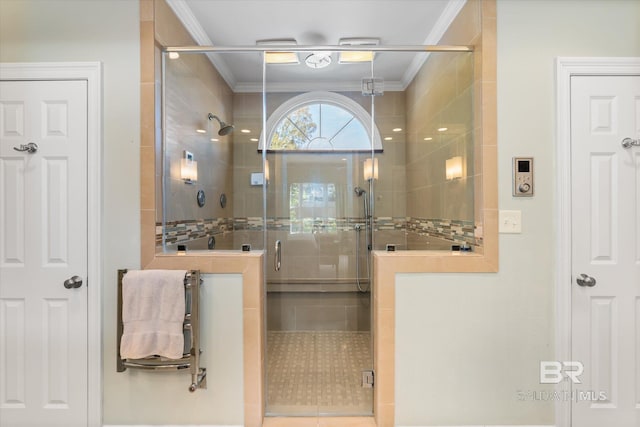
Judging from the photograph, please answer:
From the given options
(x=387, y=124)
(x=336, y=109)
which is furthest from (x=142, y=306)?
(x=387, y=124)

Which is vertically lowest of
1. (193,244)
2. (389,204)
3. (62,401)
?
(62,401)

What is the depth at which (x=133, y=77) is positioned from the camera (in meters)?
1.77

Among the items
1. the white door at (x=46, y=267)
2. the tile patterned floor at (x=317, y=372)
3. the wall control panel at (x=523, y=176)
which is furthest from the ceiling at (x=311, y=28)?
the tile patterned floor at (x=317, y=372)

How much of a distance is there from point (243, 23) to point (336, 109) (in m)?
1.05

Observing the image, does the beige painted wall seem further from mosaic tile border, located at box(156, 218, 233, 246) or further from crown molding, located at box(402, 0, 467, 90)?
mosaic tile border, located at box(156, 218, 233, 246)

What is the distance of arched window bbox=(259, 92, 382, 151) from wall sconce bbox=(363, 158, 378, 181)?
126mm

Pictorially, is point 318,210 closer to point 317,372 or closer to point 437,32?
point 317,372

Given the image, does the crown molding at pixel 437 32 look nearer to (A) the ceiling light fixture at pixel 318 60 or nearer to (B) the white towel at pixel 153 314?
(A) the ceiling light fixture at pixel 318 60

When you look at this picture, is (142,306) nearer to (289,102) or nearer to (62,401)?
(62,401)

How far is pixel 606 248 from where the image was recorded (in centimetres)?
172

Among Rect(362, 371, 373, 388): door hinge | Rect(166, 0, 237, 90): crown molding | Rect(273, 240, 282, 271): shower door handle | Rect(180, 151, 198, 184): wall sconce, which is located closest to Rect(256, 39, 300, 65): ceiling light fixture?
Rect(166, 0, 237, 90): crown molding

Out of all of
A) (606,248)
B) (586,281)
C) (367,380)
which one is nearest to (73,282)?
(367,380)

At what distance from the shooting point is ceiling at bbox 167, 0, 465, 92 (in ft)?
6.84

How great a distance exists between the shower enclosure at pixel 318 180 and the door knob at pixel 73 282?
1.56 feet
